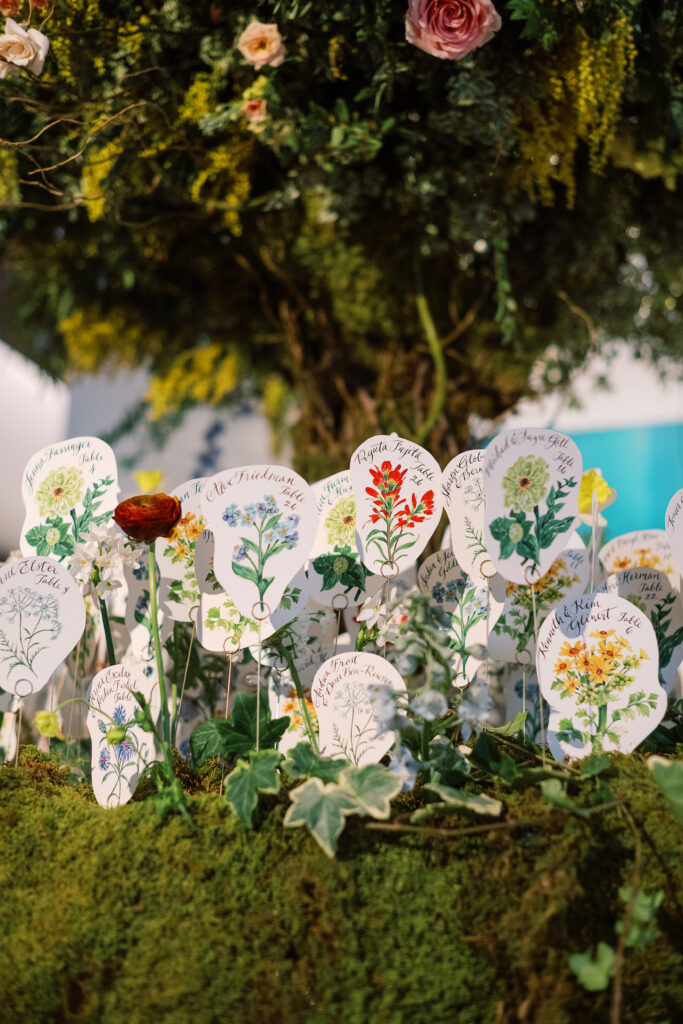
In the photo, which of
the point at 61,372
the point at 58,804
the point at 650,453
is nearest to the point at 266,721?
the point at 58,804

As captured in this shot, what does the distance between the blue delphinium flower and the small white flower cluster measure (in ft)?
0.44

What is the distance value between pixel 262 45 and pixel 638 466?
126 inches

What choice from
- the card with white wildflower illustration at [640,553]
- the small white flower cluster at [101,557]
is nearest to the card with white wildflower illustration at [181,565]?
the small white flower cluster at [101,557]

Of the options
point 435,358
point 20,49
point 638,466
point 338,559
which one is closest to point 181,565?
point 338,559

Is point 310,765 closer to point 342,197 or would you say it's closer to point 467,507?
point 467,507

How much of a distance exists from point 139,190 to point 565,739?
1.49 m

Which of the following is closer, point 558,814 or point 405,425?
point 558,814

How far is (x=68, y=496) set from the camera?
1044 millimetres

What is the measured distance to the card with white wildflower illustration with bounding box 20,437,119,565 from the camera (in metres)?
1.02

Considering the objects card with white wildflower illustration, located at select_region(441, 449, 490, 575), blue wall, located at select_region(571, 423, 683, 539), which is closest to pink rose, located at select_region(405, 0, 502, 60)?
card with white wildflower illustration, located at select_region(441, 449, 490, 575)

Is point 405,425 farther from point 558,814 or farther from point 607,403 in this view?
point 607,403

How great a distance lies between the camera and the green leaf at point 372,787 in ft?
2.51

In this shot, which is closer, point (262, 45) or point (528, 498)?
point (528, 498)

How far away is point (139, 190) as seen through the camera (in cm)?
177
